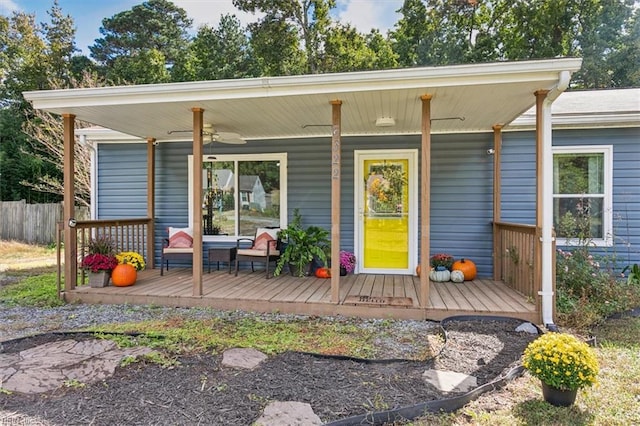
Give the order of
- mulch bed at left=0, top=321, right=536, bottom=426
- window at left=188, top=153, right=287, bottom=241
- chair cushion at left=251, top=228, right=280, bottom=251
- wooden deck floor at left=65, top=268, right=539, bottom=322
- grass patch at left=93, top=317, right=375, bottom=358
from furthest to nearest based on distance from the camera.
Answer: window at left=188, top=153, right=287, bottom=241 < chair cushion at left=251, top=228, right=280, bottom=251 < wooden deck floor at left=65, top=268, right=539, bottom=322 < grass patch at left=93, top=317, right=375, bottom=358 < mulch bed at left=0, top=321, right=536, bottom=426

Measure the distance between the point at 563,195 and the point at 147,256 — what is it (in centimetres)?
653

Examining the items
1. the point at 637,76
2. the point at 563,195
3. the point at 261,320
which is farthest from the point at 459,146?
the point at 637,76

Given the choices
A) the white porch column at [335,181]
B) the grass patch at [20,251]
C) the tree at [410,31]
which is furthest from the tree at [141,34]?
the white porch column at [335,181]

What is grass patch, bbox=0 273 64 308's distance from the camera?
494 cm

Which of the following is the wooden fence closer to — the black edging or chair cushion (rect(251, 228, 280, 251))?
chair cushion (rect(251, 228, 280, 251))

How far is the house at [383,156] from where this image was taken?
154 inches

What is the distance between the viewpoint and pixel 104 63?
56.2ft

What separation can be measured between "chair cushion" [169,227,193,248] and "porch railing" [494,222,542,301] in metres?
4.55

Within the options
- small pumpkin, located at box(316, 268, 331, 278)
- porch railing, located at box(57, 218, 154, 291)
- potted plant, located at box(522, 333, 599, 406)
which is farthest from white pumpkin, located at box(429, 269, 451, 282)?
porch railing, located at box(57, 218, 154, 291)

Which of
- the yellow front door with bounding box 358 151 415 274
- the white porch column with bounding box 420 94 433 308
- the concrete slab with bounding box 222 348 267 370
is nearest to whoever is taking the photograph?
the concrete slab with bounding box 222 348 267 370

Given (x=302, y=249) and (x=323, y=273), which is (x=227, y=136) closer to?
(x=302, y=249)

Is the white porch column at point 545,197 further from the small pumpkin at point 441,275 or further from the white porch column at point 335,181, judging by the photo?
the white porch column at point 335,181

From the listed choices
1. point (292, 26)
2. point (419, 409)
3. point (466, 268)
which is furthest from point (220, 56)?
point (419, 409)

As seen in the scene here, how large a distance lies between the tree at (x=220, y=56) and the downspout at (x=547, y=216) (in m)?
13.9
